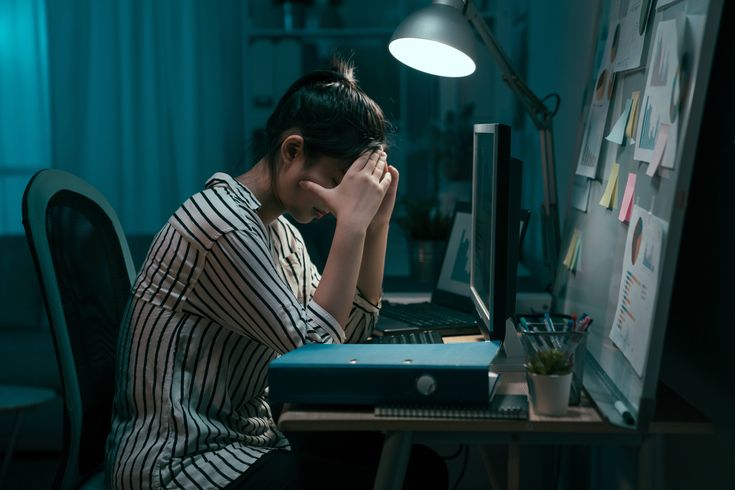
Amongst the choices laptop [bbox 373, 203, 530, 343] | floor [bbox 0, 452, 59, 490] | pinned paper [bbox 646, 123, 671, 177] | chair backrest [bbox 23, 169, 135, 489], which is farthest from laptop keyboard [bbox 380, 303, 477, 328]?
floor [bbox 0, 452, 59, 490]

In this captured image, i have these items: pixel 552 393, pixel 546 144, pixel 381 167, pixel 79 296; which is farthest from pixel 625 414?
pixel 546 144

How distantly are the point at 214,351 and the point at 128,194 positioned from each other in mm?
2218

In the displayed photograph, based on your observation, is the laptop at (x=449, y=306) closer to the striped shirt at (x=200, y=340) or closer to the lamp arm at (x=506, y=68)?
the lamp arm at (x=506, y=68)

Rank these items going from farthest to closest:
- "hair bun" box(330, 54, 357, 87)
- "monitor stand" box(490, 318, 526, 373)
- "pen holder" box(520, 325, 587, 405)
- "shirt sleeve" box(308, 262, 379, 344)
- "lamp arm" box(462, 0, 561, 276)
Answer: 1. "lamp arm" box(462, 0, 561, 276)
2. "shirt sleeve" box(308, 262, 379, 344)
3. "hair bun" box(330, 54, 357, 87)
4. "monitor stand" box(490, 318, 526, 373)
5. "pen holder" box(520, 325, 587, 405)

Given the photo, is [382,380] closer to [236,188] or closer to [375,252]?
[236,188]

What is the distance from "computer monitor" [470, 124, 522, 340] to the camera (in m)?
1.18

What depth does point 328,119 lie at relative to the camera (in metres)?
1.34

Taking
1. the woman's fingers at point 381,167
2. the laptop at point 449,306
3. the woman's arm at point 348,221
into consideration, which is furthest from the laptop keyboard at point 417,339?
the woman's fingers at point 381,167

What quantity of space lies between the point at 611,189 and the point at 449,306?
0.70 meters

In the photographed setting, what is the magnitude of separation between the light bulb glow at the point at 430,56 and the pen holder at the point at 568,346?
0.76 meters

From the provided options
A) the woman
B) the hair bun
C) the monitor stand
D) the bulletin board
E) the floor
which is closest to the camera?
the bulletin board

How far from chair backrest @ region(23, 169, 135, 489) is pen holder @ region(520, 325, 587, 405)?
0.66m

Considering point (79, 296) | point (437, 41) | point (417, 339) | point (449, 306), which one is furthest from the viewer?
point (449, 306)

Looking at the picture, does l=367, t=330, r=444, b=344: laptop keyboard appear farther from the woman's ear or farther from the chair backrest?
the chair backrest
